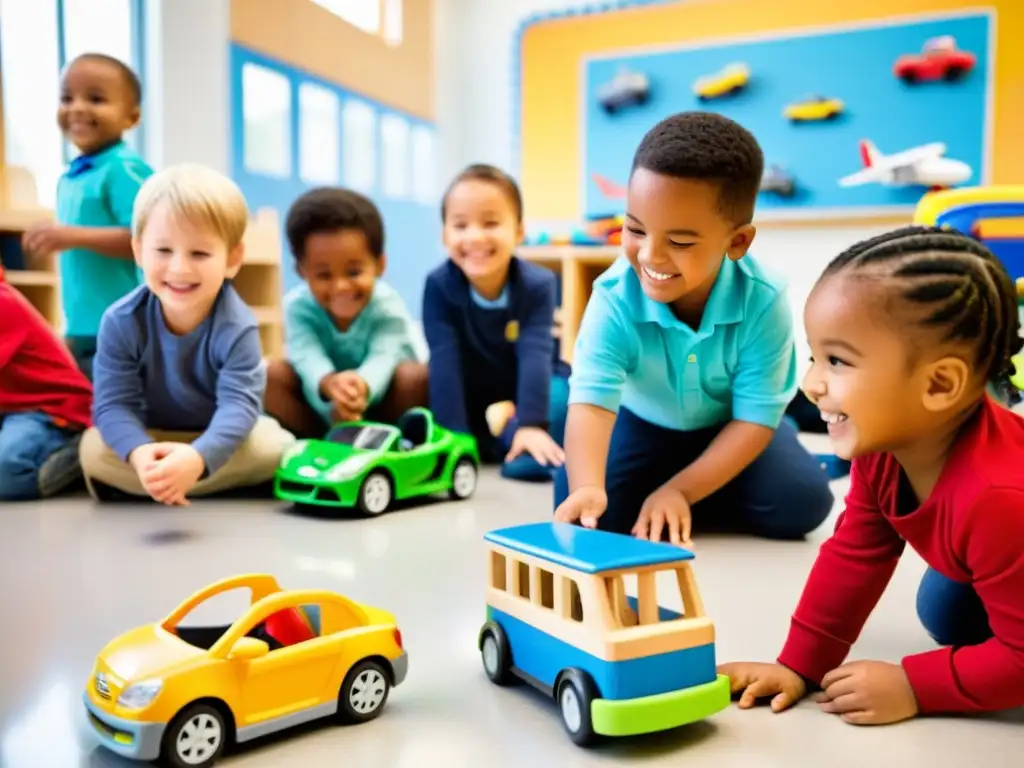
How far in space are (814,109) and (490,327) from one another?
195 centimetres

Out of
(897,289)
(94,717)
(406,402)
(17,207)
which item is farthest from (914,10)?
(94,717)

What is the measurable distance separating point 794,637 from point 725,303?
1.48ft

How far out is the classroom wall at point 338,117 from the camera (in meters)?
2.84

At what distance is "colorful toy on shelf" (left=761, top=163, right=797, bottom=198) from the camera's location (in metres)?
3.29

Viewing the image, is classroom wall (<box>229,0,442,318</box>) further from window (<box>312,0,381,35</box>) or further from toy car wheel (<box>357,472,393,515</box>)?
toy car wheel (<box>357,472,393,515</box>)

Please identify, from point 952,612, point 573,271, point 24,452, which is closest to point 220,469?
point 24,452

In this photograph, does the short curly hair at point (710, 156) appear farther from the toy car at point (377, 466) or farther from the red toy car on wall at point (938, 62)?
the red toy car on wall at point (938, 62)

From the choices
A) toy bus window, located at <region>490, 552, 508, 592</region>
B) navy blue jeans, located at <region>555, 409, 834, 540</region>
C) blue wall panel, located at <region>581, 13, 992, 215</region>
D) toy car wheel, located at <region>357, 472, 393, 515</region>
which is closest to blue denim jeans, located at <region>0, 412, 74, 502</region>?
toy car wheel, located at <region>357, 472, 393, 515</region>

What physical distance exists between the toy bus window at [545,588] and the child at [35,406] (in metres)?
1.15

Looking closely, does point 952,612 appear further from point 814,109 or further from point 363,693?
point 814,109

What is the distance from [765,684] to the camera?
0.71m

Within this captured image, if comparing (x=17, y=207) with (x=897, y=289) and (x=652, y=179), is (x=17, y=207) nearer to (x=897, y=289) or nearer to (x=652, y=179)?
(x=652, y=179)

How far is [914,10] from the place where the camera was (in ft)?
10.3

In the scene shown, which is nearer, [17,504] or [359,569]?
[359,569]
